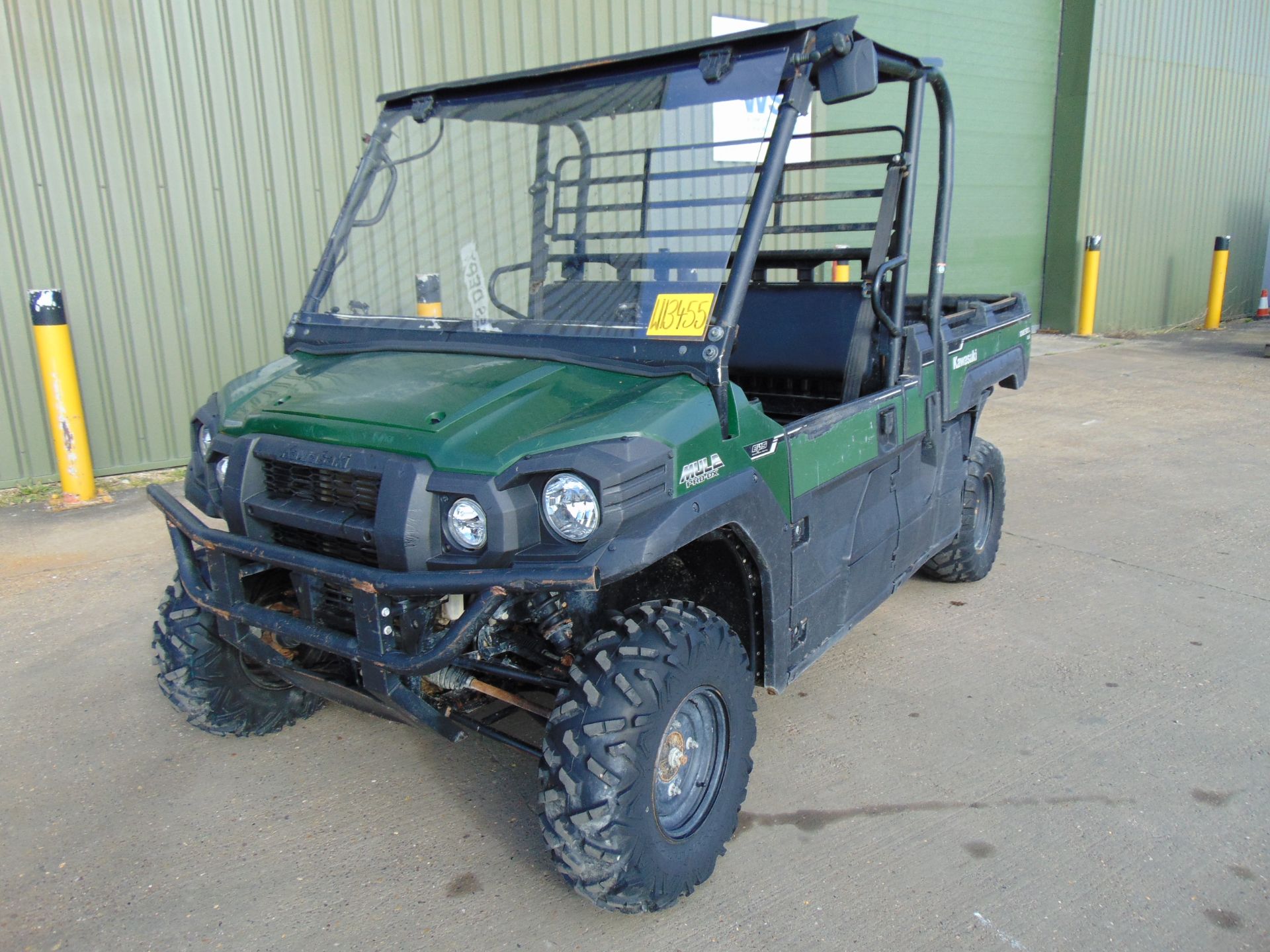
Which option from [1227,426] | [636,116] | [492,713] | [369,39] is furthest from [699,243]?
[1227,426]

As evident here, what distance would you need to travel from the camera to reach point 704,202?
2873 millimetres

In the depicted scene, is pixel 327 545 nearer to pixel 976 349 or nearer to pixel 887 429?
pixel 887 429

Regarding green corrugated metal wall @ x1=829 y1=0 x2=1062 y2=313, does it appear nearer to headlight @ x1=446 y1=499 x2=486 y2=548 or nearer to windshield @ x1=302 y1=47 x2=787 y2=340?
windshield @ x1=302 y1=47 x2=787 y2=340

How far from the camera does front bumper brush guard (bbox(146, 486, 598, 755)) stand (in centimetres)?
212

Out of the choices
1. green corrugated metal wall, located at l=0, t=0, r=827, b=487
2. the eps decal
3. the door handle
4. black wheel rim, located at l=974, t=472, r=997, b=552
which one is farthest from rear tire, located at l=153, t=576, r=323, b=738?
green corrugated metal wall, located at l=0, t=0, r=827, b=487

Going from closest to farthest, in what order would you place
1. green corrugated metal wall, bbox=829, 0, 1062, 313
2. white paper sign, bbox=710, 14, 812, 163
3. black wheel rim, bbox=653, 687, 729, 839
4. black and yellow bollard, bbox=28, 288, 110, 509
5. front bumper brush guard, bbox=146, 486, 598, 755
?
front bumper brush guard, bbox=146, 486, 598, 755 → black wheel rim, bbox=653, 687, 729, 839 → white paper sign, bbox=710, 14, 812, 163 → black and yellow bollard, bbox=28, 288, 110, 509 → green corrugated metal wall, bbox=829, 0, 1062, 313

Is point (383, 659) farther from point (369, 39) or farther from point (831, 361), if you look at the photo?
point (369, 39)

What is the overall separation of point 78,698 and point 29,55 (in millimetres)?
4058

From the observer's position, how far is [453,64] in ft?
23.1

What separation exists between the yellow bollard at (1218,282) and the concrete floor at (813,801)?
967 centimetres

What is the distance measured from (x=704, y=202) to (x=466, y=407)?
962mm

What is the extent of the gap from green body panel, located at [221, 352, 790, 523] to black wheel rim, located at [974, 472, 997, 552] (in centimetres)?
206

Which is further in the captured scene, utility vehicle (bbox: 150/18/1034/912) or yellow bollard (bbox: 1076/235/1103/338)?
yellow bollard (bbox: 1076/235/1103/338)

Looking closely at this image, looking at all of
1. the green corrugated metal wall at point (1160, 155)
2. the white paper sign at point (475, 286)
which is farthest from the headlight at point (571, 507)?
the green corrugated metal wall at point (1160, 155)
